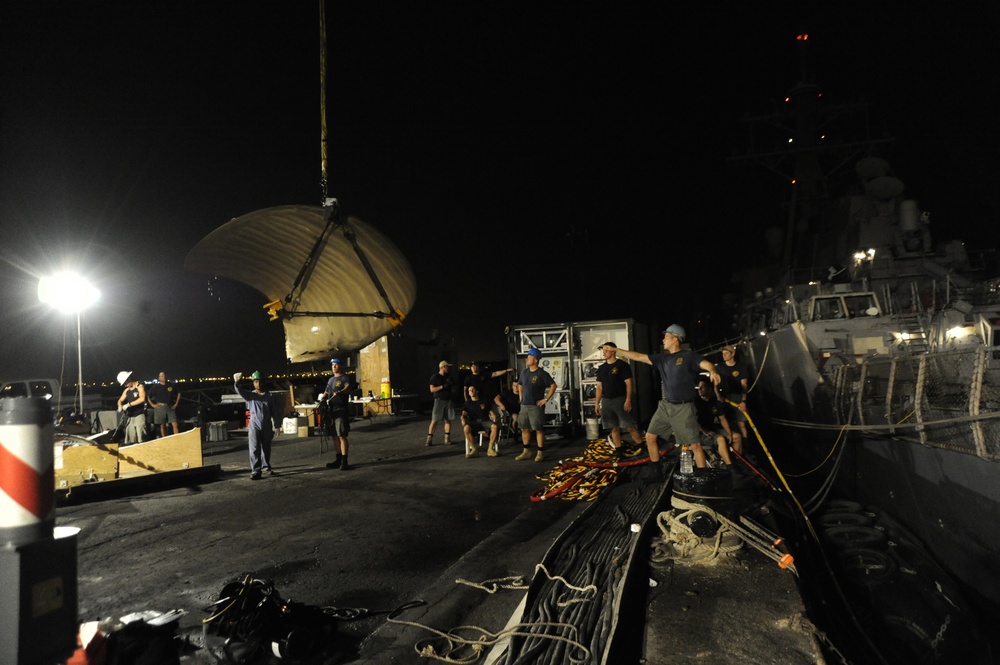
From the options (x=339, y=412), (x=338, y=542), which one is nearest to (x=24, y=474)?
(x=338, y=542)

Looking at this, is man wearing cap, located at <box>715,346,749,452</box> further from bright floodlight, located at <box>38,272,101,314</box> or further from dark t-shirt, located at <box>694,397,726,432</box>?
bright floodlight, located at <box>38,272,101,314</box>

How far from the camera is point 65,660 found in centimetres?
213

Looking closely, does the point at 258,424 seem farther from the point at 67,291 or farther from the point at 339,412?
the point at 67,291

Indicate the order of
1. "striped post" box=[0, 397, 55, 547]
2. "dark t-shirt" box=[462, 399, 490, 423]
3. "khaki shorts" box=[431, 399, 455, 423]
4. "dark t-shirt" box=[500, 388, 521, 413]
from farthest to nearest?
"dark t-shirt" box=[500, 388, 521, 413] → "khaki shorts" box=[431, 399, 455, 423] → "dark t-shirt" box=[462, 399, 490, 423] → "striped post" box=[0, 397, 55, 547]

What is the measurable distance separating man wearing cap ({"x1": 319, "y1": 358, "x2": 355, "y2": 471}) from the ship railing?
24.6ft

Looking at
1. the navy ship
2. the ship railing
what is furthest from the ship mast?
the ship railing

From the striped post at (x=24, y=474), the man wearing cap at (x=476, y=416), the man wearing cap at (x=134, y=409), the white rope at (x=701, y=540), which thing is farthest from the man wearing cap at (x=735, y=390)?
the man wearing cap at (x=134, y=409)

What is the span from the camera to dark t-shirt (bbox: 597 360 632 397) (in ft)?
30.2

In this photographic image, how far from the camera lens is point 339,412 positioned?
29.5ft

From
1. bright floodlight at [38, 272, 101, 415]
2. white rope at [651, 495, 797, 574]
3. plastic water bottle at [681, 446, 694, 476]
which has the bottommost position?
white rope at [651, 495, 797, 574]

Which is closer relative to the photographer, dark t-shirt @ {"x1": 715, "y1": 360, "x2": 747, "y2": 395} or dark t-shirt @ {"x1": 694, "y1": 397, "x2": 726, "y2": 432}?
dark t-shirt @ {"x1": 694, "y1": 397, "x2": 726, "y2": 432}

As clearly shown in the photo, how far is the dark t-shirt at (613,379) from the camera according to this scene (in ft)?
30.2

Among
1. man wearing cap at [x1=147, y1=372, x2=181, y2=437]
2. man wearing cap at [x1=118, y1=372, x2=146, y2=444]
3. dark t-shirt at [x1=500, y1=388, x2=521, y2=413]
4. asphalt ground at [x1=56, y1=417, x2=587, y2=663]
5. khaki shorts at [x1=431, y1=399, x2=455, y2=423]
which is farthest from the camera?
man wearing cap at [x1=147, y1=372, x2=181, y2=437]

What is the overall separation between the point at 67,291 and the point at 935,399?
560 inches
